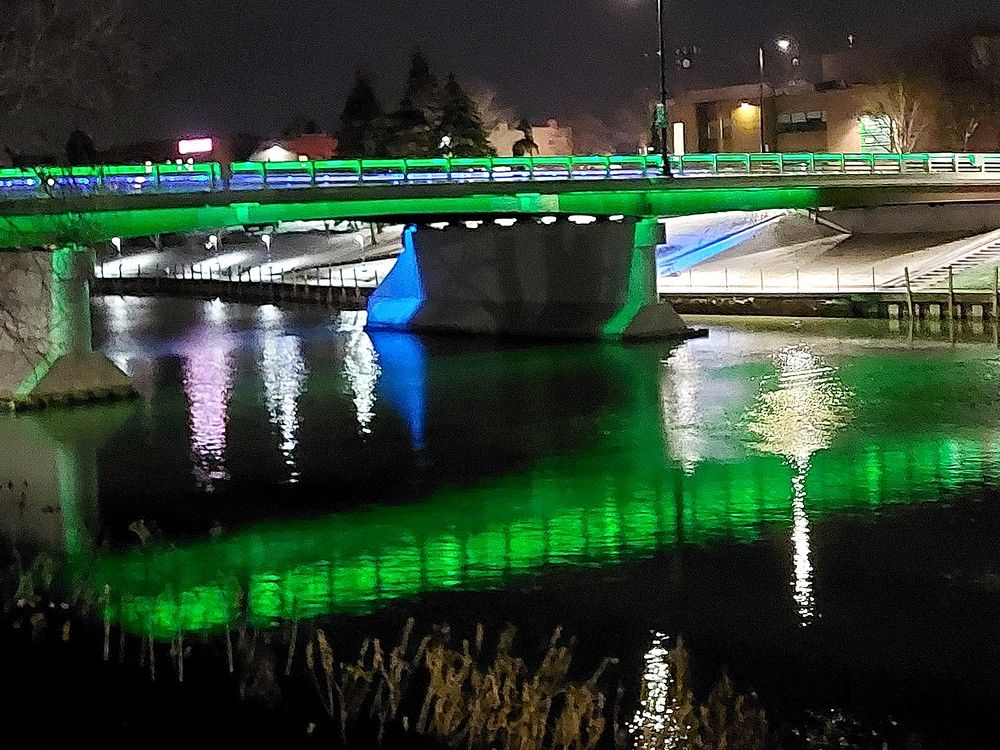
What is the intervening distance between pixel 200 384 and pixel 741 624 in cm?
2887

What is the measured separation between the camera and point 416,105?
104688mm

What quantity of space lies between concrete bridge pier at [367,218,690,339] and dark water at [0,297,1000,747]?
6.72 meters

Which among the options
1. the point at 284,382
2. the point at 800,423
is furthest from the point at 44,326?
the point at 800,423

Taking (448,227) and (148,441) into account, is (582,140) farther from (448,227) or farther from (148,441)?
(148,441)

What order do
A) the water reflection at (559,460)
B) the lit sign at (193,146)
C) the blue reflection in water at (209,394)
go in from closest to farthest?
the water reflection at (559,460) → the blue reflection in water at (209,394) → the lit sign at (193,146)

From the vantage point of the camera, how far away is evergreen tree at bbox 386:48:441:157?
9956 cm

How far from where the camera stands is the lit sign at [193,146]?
12542cm

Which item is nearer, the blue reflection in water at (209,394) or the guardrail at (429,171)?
the blue reflection in water at (209,394)

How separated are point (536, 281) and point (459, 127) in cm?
4396

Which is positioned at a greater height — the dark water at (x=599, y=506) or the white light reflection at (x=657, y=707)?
the dark water at (x=599, y=506)

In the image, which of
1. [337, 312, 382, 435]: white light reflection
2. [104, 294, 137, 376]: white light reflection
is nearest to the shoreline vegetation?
[337, 312, 382, 435]: white light reflection

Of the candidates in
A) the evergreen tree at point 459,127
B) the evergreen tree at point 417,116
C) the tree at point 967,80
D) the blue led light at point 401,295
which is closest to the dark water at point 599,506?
the blue led light at point 401,295

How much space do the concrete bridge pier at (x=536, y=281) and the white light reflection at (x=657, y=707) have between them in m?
35.9

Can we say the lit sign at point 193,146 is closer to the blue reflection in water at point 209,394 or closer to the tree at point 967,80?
the blue reflection in water at point 209,394
